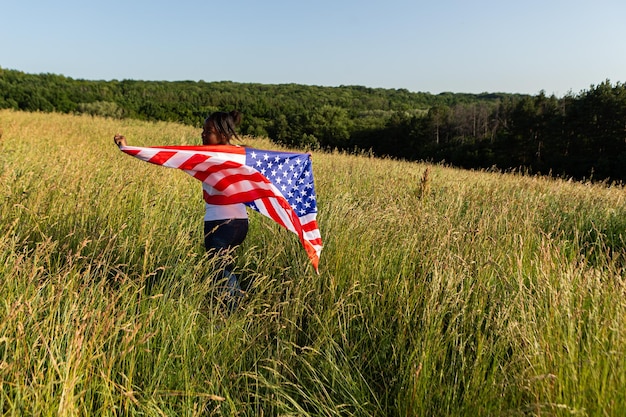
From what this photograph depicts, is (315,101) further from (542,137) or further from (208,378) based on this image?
(208,378)

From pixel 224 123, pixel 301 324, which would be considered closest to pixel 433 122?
pixel 224 123

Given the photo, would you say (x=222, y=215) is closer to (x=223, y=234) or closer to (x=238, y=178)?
(x=223, y=234)

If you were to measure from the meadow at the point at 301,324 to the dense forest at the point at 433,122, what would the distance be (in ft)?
38.5

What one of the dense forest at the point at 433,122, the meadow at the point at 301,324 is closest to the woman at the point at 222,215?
the meadow at the point at 301,324

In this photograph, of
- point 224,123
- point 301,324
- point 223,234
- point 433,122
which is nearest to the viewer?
point 301,324

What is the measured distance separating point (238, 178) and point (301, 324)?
145cm

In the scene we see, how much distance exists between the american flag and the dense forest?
1151cm

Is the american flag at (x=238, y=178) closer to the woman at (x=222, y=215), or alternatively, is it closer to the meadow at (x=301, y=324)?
the woman at (x=222, y=215)

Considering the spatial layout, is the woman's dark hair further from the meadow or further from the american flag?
the meadow

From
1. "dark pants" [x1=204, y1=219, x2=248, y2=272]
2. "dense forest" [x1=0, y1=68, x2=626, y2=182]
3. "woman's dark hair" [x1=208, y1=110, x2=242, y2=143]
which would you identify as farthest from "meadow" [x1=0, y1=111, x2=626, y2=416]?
"dense forest" [x1=0, y1=68, x2=626, y2=182]

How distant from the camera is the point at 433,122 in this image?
64375mm

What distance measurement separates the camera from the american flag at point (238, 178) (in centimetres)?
339

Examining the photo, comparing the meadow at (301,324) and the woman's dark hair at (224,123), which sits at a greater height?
the woman's dark hair at (224,123)

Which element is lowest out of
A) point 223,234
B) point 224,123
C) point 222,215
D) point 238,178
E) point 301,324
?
point 301,324
